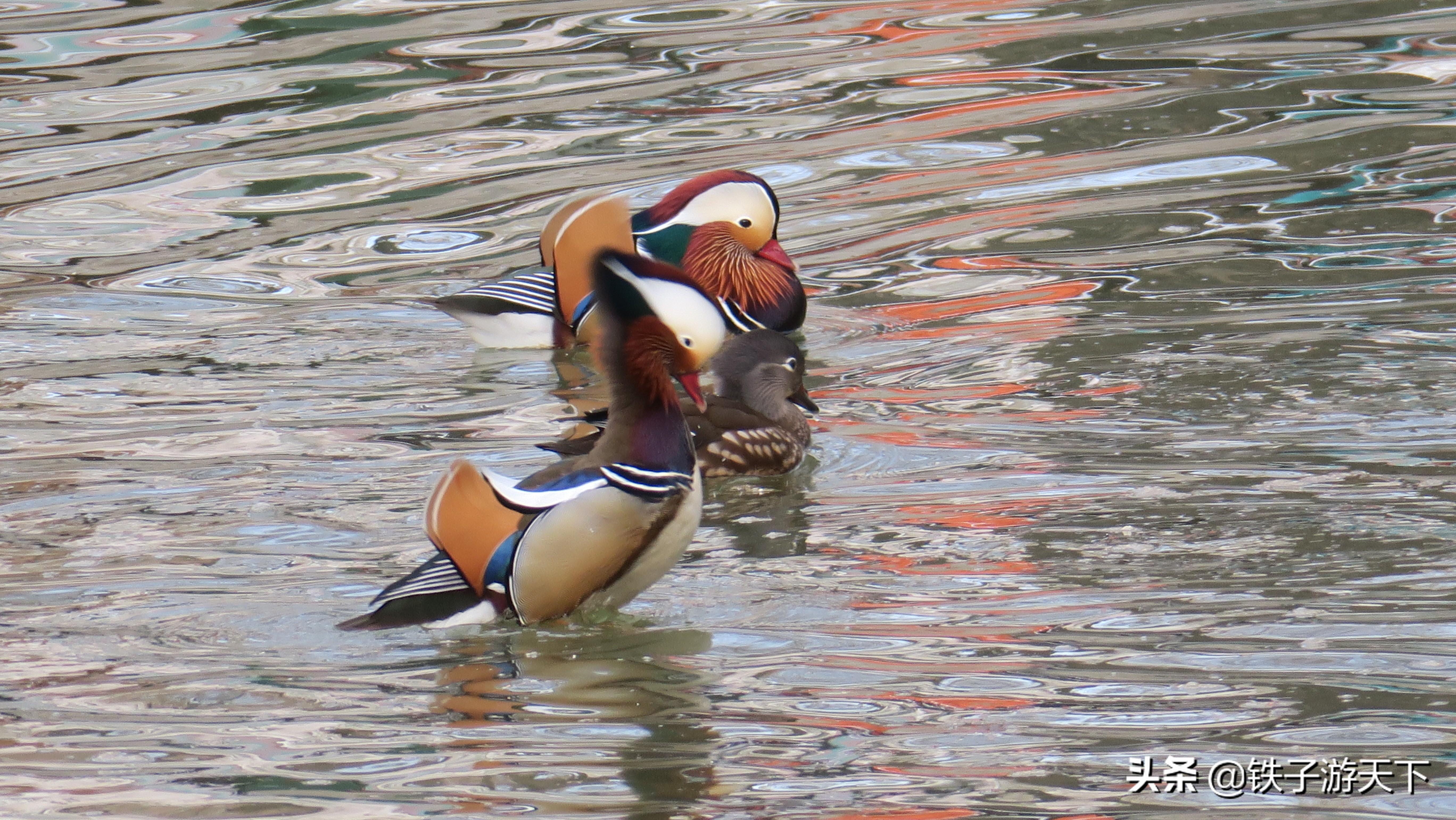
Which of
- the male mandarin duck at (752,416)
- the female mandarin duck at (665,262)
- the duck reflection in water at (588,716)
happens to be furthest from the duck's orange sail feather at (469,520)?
the female mandarin duck at (665,262)

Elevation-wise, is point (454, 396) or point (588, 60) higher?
point (588, 60)

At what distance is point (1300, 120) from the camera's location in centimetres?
912

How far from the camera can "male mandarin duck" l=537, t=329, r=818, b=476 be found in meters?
5.57

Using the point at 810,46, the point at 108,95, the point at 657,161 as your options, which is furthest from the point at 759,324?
the point at 108,95

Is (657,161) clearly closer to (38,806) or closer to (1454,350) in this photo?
(1454,350)

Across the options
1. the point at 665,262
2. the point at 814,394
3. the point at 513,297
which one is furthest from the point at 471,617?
the point at 513,297

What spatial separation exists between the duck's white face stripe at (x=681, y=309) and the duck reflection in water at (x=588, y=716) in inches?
29.6

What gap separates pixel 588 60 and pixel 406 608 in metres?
7.18

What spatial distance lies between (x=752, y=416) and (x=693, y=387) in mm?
836

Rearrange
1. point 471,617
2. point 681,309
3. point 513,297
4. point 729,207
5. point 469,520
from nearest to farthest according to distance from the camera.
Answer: point 469,520
point 471,617
point 681,309
point 513,297
point 729,207

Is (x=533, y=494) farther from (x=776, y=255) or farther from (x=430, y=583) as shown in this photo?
(x=776, y=255)

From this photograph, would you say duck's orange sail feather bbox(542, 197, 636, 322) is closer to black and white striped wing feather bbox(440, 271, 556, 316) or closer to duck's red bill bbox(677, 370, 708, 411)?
black and white striped wing feather bbox(440, 271, 556, 316)

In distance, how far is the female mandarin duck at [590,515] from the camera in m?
4.12

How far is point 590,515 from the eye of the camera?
13.7 feet
